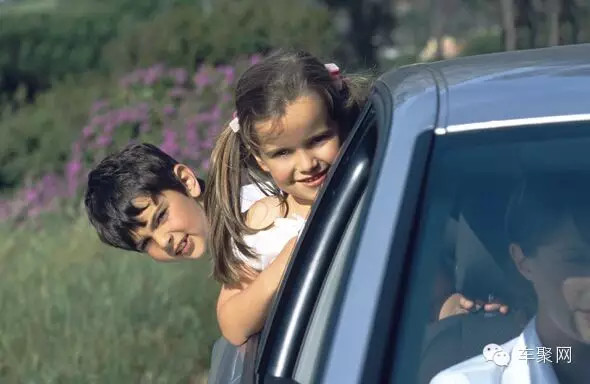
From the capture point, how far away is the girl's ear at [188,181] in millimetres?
3328

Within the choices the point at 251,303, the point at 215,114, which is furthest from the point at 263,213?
the point at 215,114

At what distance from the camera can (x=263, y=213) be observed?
9.42ft

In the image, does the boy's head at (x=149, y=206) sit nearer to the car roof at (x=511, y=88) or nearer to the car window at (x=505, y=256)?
the car roof at (x=511, y=88)

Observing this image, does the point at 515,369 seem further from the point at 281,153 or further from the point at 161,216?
the point at 161,216

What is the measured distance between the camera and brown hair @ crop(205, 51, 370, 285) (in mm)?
2789

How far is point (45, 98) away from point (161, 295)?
8.03 m

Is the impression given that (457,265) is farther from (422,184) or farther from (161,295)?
(161,295)

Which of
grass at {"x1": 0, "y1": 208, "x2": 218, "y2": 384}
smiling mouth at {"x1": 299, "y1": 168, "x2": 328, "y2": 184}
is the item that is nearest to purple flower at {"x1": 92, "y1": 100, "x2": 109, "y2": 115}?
grass at {"x1": 0, "y1": 208, "x2": 218, "y2": 384}

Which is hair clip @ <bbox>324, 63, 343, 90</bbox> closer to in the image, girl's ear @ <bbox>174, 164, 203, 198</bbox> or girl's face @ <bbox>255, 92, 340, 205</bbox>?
girl's face @ <bbox>255, 92, 340, 205</bbox>

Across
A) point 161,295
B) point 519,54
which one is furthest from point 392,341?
point 161,295

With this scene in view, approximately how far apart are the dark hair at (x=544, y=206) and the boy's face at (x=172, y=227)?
131 cm

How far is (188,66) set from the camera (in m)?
12.9

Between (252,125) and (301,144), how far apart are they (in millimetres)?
131

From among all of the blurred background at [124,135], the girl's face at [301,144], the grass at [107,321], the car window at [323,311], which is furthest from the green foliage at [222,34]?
the car window at [323,311]
